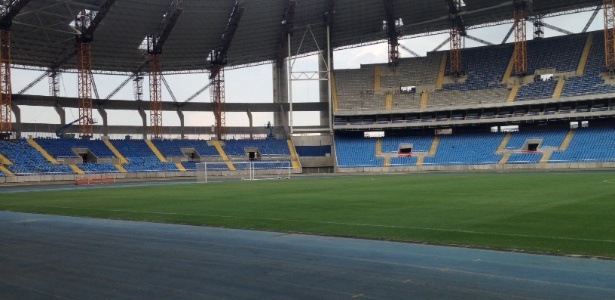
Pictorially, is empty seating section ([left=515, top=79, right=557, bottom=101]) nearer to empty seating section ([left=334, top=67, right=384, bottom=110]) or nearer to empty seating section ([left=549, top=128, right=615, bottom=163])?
empty seating section ([left=549, top=128, right=615, bottom=163])

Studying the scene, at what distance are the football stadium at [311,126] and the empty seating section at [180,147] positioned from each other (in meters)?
0.29

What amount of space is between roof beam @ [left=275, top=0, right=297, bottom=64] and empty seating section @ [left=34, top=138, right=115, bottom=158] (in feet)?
81.6

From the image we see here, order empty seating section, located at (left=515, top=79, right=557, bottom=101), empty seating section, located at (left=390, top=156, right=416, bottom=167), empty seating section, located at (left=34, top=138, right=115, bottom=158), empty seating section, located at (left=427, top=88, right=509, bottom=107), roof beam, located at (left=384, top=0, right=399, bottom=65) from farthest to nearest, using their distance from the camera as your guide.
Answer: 1. empty seating section, located at (left=427, top=88, right=509, bottom=107)
2. empty seating section, located at (left=390, top=156, right=416, bottom=167)
3. empty seating section, located at (left=515, top=79, right=557, bottom=101)
4. roof beam, located at (left=384, top=0, right=399, bottom=65)
5. empty seating section, located at (left=34, top=138, right=115, bottom=158)

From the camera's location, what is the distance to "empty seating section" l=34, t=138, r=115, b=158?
59.1 meters

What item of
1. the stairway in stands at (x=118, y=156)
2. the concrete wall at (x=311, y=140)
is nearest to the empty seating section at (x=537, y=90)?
the concrete wall at (x=311, y=140)

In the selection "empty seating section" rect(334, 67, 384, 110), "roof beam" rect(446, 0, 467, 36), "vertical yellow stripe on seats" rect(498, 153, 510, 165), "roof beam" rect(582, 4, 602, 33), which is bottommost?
"vertical yellow stripe on seats" rect(498, 153, 510, 165)

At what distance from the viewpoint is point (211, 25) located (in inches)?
2436

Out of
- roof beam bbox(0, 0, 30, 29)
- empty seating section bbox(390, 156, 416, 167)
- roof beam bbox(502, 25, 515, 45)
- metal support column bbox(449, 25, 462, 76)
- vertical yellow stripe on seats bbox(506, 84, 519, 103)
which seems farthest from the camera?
empty seating section bbox(390, 156, 416, 167)

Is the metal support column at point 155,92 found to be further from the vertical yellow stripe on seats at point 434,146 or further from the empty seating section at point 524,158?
the empty seating section at point 524,158

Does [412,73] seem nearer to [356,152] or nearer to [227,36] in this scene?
[356,152]

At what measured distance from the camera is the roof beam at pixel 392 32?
59719 millimetres

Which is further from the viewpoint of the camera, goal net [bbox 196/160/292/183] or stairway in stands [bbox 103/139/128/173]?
goal net [bbox 196/160/292/183]

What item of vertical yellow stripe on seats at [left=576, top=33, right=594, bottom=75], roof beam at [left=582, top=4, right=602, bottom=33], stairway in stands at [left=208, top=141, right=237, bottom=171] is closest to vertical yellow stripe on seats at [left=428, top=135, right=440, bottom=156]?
vertical yellow stripe on seats at [left=576, top=33, right=594, bottom=75]

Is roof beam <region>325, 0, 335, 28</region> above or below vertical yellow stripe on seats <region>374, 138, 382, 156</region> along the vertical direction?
above
